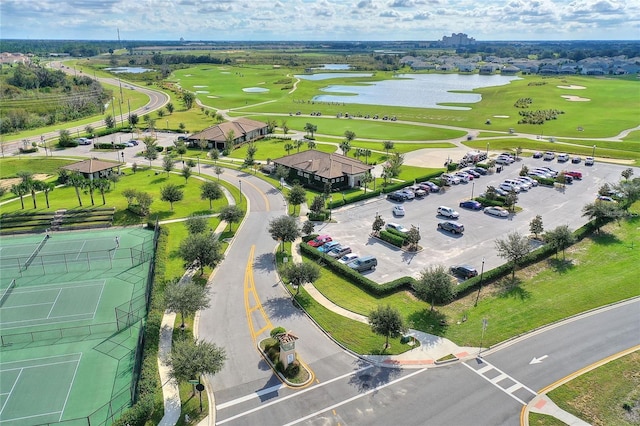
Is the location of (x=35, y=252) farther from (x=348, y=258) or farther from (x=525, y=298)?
(x=525, y=298)

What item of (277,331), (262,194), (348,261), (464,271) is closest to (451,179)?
(262,194)

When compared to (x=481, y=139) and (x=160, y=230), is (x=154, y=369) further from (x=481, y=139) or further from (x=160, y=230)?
(x=481, y=139)

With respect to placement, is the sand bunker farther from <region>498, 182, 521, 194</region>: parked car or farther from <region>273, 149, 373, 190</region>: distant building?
<region>273, 149, 373, 190</region>: distant building

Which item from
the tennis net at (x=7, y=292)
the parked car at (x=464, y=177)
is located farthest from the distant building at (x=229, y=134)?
the tennis net at (x=7, y=292)

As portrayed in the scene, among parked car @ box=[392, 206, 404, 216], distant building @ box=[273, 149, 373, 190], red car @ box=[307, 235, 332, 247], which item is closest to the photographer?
red car @ box=[307, 235, 332, 247]

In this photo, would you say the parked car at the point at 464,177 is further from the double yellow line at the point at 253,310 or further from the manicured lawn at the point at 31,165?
the manicured lawn at the point at 31,165

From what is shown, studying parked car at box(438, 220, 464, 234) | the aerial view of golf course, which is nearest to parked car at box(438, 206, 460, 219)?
the aerial view of golf course
